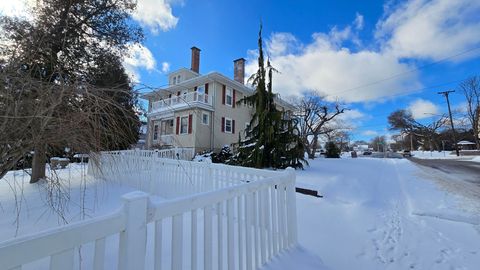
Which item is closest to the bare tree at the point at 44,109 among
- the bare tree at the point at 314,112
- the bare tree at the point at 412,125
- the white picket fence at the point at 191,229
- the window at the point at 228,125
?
the white picket fence at the point at 191,229

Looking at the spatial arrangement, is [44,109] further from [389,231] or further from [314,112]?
[314,112]

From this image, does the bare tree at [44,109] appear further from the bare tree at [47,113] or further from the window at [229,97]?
the window at [229,97]

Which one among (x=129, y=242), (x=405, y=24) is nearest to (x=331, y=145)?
(x=405, y=24)

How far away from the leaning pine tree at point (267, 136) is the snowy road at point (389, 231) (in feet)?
12.1

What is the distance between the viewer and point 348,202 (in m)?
5.76

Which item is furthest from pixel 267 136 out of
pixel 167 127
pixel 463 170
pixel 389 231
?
pixel 167 127

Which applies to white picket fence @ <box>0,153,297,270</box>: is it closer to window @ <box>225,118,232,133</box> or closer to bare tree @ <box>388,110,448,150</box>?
window @ <box>225,118,232,133</box>

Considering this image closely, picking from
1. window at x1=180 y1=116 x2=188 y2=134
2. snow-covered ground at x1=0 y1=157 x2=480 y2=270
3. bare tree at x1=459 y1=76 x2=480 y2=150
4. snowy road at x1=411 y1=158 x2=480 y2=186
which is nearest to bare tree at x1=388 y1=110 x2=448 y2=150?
bare tree at x1=459 y1=76 x2=480 y2=150

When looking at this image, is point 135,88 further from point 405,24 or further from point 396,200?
point 405,24

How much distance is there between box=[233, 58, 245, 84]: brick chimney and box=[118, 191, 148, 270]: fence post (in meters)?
23.3

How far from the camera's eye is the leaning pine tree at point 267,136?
9820 millimetres

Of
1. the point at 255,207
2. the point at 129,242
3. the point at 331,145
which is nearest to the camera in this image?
the point at 129,242

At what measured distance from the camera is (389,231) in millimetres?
4125

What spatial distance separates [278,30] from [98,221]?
14669mm
